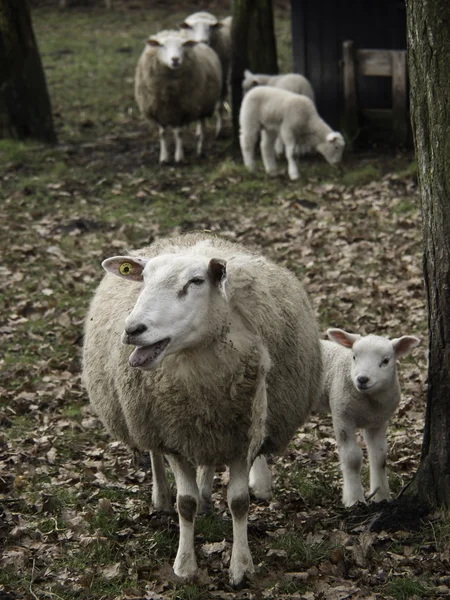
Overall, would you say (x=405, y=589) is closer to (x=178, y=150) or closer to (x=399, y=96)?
(x=399, y=96)

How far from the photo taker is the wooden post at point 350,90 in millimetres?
14516

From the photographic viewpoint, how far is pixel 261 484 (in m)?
6.01

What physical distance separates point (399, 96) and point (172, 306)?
1072 centimetres

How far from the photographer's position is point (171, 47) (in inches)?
581

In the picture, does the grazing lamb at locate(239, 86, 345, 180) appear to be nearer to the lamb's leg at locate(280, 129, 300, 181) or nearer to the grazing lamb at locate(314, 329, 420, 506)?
the lamb's leg at locate(280, 129, 300, 181)

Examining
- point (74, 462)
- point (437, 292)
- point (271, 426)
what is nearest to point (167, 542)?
point (271, 426)

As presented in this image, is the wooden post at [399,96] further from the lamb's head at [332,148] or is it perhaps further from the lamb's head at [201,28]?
the lamb's head at [201,28]

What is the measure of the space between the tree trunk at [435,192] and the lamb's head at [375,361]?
1.77 feet

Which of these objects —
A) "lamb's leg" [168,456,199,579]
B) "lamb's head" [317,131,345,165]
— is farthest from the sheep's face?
"lamb's leg" [168,456,199,579]

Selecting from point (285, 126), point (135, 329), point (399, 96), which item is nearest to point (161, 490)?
point (135, 329)

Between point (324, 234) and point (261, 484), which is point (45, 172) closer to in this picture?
point (324, 234)

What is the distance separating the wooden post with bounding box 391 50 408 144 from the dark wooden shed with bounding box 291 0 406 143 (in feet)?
3.72

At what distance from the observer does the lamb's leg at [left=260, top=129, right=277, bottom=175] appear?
45.2ft

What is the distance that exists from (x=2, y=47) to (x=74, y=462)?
33.4 feet
